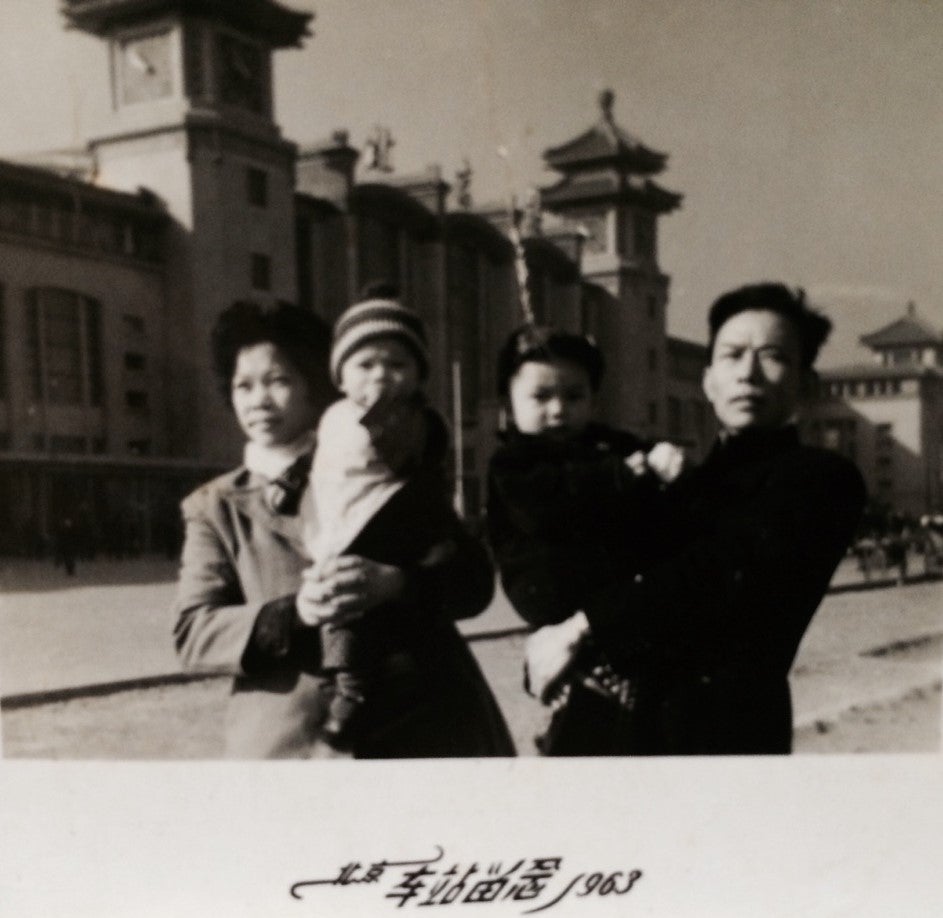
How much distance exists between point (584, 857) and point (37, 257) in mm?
1222

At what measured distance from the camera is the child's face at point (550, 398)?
4.44 feet

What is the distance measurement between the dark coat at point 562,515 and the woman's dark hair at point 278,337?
0.28 metres

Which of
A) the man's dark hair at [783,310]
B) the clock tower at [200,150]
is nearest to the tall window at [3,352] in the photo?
the clock tower at [200,150]

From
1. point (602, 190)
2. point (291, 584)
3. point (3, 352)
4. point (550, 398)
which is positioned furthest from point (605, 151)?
point (3, 352)

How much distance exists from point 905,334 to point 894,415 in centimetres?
14

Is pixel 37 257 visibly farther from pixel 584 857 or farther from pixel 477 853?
pixel 584 857

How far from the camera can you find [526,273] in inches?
60.5

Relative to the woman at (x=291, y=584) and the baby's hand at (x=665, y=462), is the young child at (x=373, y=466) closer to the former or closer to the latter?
the woman at (x=291, y=584)

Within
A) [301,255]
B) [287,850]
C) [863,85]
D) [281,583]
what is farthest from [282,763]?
[863,85]

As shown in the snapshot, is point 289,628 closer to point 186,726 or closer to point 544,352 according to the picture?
point 186,726

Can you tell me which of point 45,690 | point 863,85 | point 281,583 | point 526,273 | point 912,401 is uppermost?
point 863,85

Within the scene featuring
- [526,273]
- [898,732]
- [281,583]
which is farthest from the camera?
[898,732]

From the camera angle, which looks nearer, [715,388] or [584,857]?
[715,388]

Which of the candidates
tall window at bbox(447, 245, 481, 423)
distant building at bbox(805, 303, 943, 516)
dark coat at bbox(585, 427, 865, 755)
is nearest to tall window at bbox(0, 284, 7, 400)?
tall window at bbox(447, 245, 481, 423)
